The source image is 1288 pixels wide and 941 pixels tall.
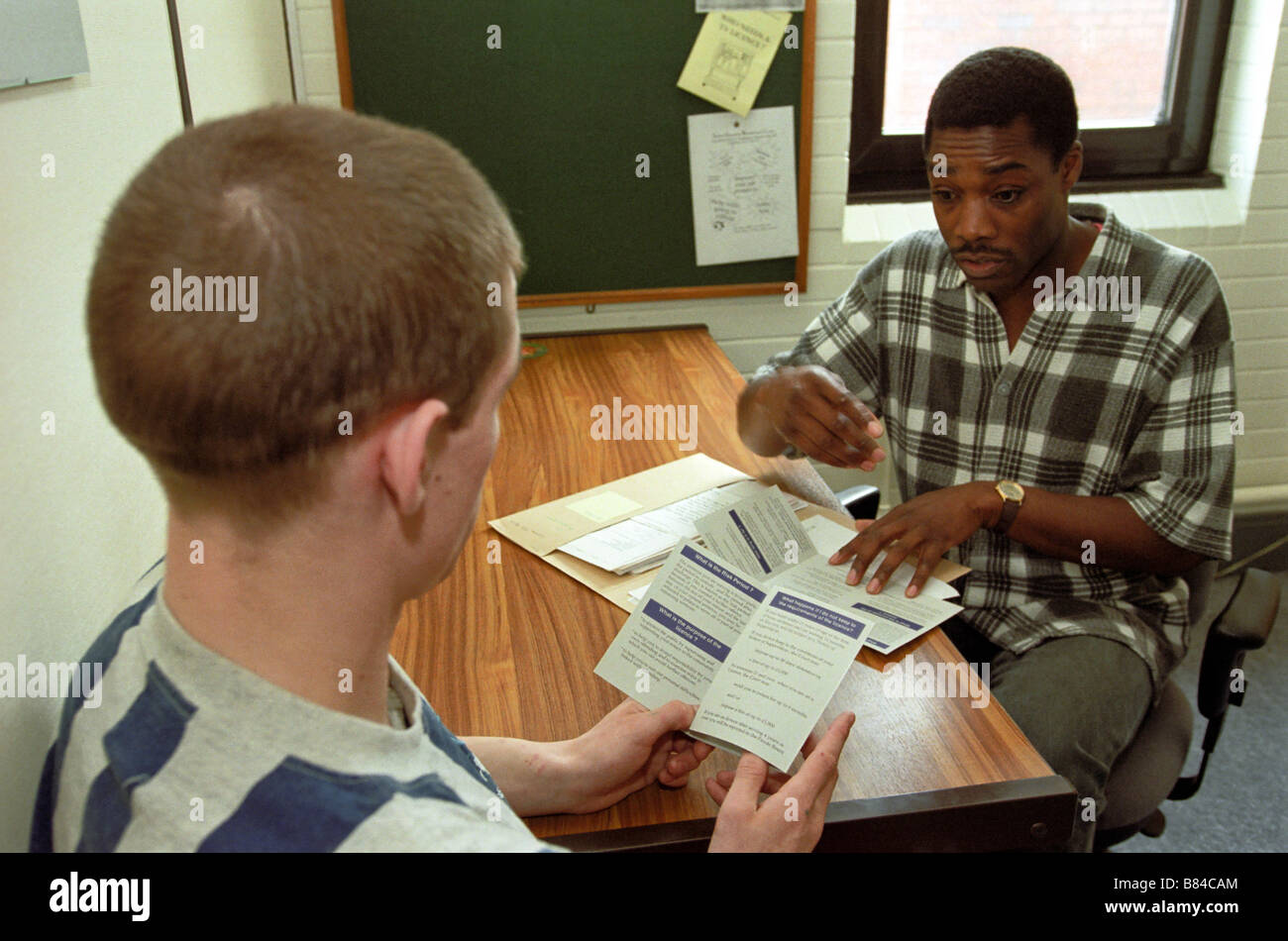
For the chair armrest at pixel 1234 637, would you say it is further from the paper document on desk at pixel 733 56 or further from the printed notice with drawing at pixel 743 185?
the paper document on desk at pixel 733 56

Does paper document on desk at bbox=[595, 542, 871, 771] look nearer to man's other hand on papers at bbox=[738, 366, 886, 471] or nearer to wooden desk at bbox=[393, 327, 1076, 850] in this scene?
wooden desk at bbox=[393, 327, 1076, 850]

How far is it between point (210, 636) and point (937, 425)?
1375 mm

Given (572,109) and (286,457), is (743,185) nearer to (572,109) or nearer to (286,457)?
(572,109)

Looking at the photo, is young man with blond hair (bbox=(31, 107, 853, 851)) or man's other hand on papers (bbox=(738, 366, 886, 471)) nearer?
young man with blond hair (bbox=(31, 107, 853, 851))

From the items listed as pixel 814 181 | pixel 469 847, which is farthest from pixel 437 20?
pixel 469 847

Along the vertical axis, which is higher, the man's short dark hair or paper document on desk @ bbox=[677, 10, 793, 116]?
paper document on desk @ bbox=[677, 10, 793, 116]

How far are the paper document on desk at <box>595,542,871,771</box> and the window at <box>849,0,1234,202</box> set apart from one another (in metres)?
1.83

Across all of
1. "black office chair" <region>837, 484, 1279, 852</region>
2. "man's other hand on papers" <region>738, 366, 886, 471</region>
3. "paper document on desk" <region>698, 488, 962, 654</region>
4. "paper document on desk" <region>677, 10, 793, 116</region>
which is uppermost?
"paper document on desk" <region>677, 10, 793, 116</region>

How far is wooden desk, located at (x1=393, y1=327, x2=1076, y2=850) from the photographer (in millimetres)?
967

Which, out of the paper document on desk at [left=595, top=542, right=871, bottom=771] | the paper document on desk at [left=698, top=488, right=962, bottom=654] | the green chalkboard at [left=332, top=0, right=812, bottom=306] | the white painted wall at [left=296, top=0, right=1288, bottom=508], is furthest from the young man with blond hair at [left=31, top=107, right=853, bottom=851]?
the white painted wall at [left=296, top=0, right=1288, bottom=508]

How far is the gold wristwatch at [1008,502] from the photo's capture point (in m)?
1.48

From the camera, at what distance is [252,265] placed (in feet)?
1.72

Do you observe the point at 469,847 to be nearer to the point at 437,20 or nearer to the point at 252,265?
the point at 252,265

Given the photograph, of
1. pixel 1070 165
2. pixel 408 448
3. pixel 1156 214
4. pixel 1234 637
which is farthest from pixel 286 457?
pixel 1156 214
